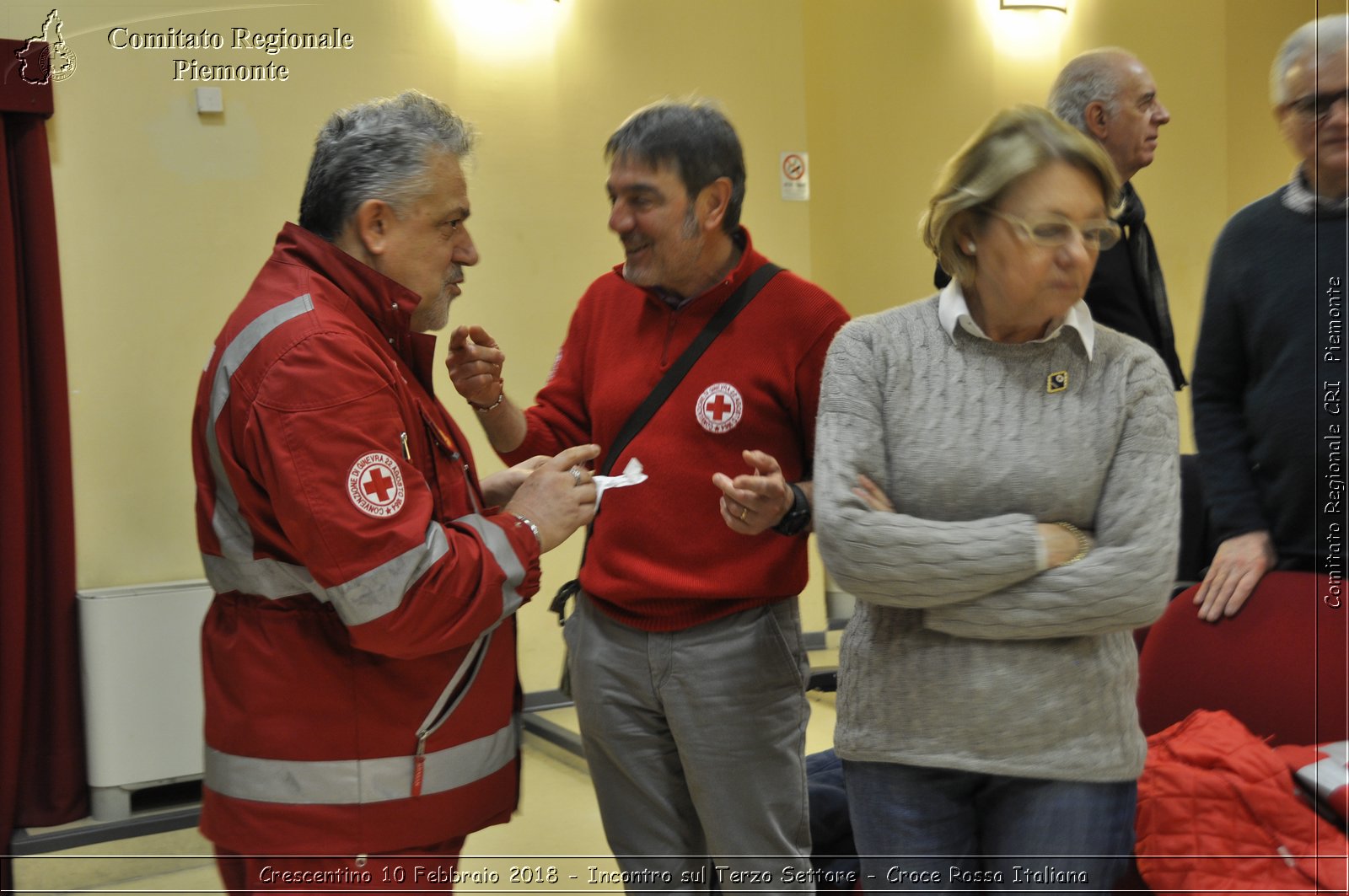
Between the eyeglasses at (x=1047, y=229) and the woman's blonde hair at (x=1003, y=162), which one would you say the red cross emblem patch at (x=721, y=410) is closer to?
the woman's blonde hair at (x=1003, y=162)

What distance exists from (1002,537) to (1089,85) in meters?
2.06

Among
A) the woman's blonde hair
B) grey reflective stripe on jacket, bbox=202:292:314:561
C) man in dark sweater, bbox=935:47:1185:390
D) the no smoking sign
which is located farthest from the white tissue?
the no smoking sign

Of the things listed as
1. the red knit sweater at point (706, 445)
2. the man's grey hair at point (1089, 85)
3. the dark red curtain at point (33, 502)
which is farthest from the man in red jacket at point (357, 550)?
the dark red curtain at point (33, 502)

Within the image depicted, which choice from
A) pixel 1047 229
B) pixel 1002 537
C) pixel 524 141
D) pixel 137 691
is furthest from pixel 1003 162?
pixel 524 141

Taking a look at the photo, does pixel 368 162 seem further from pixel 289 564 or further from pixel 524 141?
pixel 524 141

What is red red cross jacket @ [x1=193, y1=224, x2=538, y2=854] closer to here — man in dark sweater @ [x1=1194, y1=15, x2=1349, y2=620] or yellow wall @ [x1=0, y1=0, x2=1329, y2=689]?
man in dark sweater @ [x1=1194, y1=15, x2=1349, y2=620]

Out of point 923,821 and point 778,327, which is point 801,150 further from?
point 923,821

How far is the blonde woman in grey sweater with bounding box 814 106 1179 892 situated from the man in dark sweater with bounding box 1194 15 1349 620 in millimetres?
581

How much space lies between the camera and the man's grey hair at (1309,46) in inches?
73.2

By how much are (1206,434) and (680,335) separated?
0.99 m

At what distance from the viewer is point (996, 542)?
141 cm

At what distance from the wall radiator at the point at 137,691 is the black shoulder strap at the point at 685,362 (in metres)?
2.06

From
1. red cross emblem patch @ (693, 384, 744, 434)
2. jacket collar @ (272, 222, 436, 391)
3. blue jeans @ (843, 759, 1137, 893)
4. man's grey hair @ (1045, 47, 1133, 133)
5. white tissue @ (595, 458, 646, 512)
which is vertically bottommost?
blue jeans @ (843, 759, 1137, 893)

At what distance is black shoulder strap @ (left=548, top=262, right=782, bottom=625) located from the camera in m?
2.00
